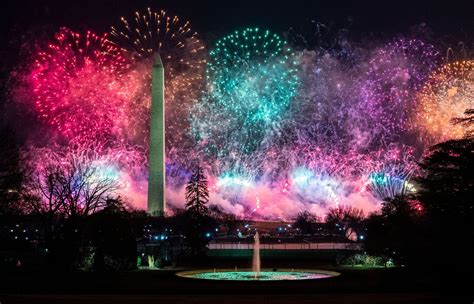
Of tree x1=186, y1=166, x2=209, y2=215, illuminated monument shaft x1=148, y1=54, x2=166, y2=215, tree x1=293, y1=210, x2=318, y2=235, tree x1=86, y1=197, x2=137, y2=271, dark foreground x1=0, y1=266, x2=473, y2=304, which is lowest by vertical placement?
dark foreground x1=0, y1=266, x2=473, y2=304

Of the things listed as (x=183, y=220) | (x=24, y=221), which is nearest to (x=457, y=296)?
(x=24, y=221)

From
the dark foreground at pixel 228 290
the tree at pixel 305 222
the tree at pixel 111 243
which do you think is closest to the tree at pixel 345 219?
the tree at pixel 305 222

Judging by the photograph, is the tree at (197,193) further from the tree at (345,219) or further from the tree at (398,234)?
the tree at (398,234)

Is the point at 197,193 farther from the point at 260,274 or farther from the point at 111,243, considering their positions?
the point at 260,274

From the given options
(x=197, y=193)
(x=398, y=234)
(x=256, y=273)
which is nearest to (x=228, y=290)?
(x=256, y=273)

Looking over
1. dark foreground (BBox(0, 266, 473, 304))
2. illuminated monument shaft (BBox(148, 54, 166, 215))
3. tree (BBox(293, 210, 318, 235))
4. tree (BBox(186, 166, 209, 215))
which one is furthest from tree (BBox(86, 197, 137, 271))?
tree (BBox(293, 210, 318, 235))

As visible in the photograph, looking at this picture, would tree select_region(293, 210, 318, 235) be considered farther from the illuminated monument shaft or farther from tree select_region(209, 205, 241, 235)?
the illuminated monument shaft

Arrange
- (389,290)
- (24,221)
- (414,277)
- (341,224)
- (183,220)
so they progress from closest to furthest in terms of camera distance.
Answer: (389,290), (414,277), (24,221), (183,220), (341,224)

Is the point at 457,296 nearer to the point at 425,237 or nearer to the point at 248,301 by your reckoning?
the point at 425,237
